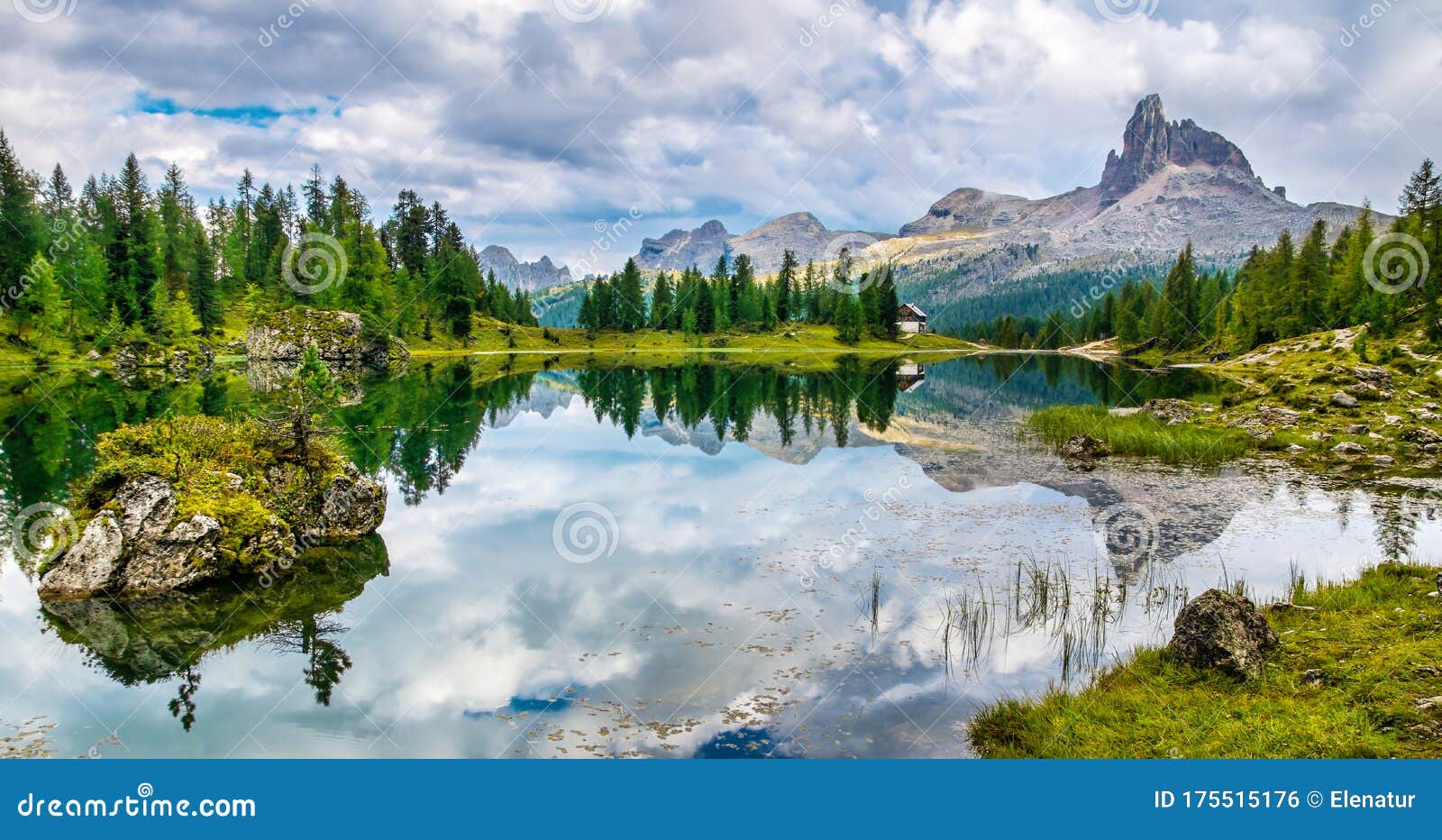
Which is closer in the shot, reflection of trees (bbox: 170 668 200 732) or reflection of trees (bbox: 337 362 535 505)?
reflection of trees (bbox: 170 668 200 732)

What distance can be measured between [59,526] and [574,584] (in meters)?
13.2

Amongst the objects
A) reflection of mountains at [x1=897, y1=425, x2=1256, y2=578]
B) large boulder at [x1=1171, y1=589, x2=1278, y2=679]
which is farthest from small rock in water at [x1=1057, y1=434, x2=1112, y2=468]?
large boulder at [x1=1171, y1=589, x2=1278, y2=679]

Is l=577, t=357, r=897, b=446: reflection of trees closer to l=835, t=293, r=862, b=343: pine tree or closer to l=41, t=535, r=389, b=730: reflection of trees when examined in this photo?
l=41, t=535, r=389, b=730: reflection of trees

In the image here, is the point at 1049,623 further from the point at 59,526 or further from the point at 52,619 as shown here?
the point at 59,526

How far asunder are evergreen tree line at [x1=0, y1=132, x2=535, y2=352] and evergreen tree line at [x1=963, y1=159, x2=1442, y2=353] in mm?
113968

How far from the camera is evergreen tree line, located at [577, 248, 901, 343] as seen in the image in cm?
16062

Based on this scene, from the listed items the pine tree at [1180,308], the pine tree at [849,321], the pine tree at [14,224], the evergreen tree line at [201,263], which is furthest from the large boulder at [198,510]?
the pine tree at [1180,308]

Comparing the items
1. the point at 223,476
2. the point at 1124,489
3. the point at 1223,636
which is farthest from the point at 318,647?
the point at 1124,489

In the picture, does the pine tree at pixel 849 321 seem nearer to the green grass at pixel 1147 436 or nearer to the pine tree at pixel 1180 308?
the pine tree at pixel 1180 308

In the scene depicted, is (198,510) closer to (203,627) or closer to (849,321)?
(203,627)

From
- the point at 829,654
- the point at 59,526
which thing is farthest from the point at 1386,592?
the point at 59,526

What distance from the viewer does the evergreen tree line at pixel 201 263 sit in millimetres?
88312

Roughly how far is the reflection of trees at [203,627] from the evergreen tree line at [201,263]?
7205 centimetres

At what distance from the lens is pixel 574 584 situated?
18.4 metres
